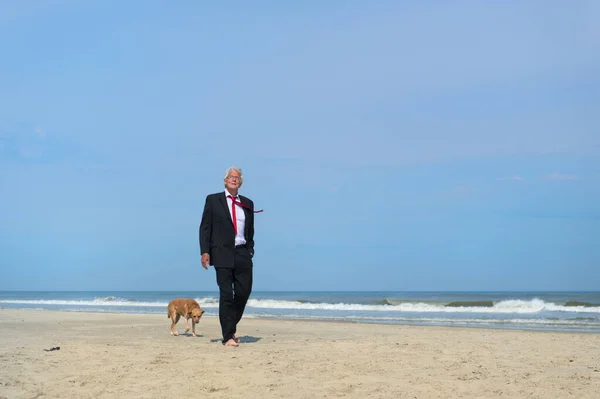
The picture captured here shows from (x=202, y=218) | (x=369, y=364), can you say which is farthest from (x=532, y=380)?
(x=202, y=218)

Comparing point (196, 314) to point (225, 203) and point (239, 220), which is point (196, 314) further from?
point (225, 203)

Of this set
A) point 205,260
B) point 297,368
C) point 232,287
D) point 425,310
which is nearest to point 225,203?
point 205,260

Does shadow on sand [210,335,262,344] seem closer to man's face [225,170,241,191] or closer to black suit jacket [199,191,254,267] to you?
black suit jacket [199,191,254,267]

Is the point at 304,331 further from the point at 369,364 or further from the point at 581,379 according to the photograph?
the point at 581,379

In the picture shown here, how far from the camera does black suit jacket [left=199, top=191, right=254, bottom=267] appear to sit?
281 inches

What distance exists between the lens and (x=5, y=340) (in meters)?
7.60

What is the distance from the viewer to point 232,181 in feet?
23.9

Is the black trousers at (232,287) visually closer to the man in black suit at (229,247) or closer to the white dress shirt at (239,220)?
the man in black suit at (229,247)

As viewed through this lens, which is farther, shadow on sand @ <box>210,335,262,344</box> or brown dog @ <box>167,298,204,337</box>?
brown dog @ <box>167,298,204,337</box>

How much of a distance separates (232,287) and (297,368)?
6.83 feet

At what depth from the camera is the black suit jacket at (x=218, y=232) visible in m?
7.14

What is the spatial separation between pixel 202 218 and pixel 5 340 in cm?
299

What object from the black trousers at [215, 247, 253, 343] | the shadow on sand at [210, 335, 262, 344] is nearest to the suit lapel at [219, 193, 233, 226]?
the black trousers at [215, 247, 253, 343]

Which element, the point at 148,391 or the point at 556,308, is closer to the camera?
the point at 148,391
